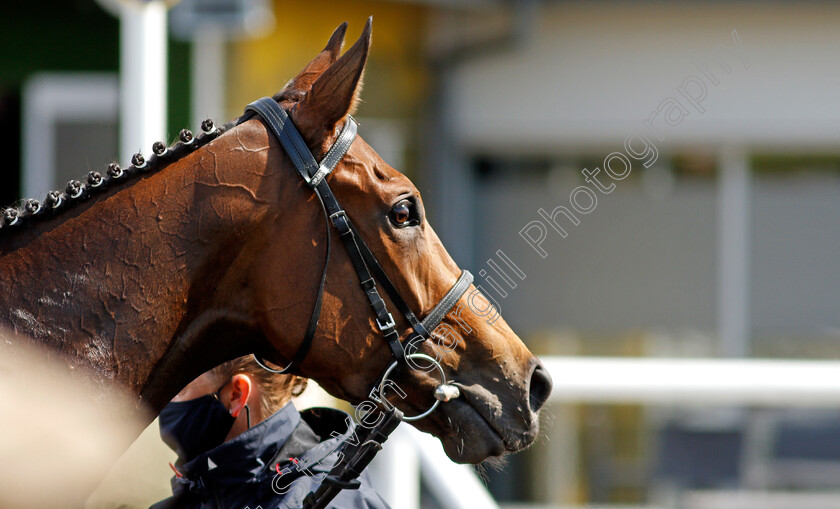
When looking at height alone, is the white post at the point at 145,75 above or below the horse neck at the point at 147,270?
above

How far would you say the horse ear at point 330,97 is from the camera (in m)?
1.84

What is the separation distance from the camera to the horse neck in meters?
1.69

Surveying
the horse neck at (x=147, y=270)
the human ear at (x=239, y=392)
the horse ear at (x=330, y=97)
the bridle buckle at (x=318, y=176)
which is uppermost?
the horse ear at (x=330, y=97)

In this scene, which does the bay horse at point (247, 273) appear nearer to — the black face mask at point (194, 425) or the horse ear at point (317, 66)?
the horse ear at point (317, 66)

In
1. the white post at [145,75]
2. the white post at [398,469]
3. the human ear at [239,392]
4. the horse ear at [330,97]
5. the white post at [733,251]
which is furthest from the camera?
the white post at [733,251]

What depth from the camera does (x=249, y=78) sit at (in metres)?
7.23


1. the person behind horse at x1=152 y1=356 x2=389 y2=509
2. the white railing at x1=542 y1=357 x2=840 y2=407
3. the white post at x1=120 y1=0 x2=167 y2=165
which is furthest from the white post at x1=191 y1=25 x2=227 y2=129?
the person behind horse at x1=152 y1=356 x2=389 y2=509

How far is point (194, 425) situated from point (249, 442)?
181 millimetres

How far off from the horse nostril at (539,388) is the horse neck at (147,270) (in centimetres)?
68

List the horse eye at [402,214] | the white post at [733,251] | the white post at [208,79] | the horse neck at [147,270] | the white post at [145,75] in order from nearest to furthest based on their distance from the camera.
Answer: the horse neck at [147,270] < the horse eye at [402,214] < the white post at [145,75] < the white post at [208,79] < the white post at [733,251]

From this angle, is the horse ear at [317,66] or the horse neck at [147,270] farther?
the horse ear at [317,66]

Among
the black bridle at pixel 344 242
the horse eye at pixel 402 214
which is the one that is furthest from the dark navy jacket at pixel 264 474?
the horse eye at pixel 402 214

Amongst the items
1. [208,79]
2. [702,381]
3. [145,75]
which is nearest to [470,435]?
[702,381]

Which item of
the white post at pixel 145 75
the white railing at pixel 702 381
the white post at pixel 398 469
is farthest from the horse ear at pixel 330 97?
the white post at pixel 145 75
